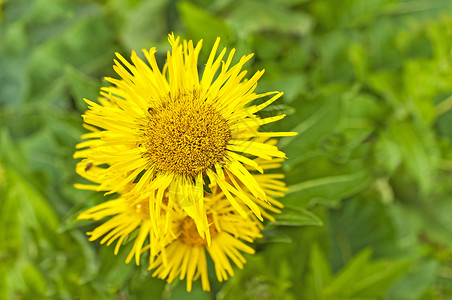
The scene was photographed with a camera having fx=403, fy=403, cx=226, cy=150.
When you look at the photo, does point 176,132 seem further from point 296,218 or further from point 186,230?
point 296,218

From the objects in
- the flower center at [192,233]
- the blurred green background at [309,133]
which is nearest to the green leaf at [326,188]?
the blurred green background at [309,133]

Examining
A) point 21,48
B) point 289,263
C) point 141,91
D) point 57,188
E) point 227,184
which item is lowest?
point 289,263

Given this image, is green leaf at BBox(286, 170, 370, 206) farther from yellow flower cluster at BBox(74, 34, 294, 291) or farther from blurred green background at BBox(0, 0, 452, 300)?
yellow flower cluster at BBox(74, 34, 294, 291)

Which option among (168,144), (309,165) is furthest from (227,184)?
(309,165)

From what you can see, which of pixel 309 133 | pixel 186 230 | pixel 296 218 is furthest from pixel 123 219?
pixel 309 133

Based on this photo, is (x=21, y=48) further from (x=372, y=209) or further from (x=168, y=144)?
(x=372, y=209)
